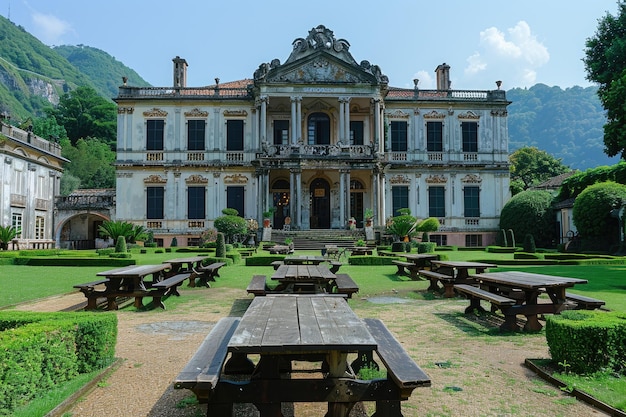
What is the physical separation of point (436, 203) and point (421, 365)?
88.3 ft

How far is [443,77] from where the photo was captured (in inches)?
1348

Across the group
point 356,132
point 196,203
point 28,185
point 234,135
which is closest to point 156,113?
point 234,135

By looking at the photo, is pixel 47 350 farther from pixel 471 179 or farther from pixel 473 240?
pixel 471 179

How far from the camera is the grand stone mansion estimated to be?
2844 cm

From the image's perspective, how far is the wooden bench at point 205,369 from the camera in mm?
3064

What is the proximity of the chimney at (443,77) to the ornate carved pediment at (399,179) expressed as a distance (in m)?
8.11

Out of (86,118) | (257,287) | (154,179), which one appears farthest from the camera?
(86,118)

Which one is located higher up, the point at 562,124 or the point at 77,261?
the point at 562,124

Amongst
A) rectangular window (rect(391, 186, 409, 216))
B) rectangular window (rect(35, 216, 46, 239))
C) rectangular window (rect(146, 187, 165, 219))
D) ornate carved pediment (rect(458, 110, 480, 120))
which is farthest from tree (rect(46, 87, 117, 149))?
ornate carved pediment (rect(458, 110, 480, 120))

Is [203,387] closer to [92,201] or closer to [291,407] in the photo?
[291,407]

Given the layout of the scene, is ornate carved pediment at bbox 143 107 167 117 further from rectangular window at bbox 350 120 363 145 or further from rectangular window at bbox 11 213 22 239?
rectangular window at bbox 350 120 363 145

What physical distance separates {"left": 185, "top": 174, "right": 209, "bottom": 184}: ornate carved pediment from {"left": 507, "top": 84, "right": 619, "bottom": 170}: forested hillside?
10570 cm

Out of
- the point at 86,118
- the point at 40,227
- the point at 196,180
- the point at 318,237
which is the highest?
the point at 86,118

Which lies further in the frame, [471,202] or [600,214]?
[471,202]
